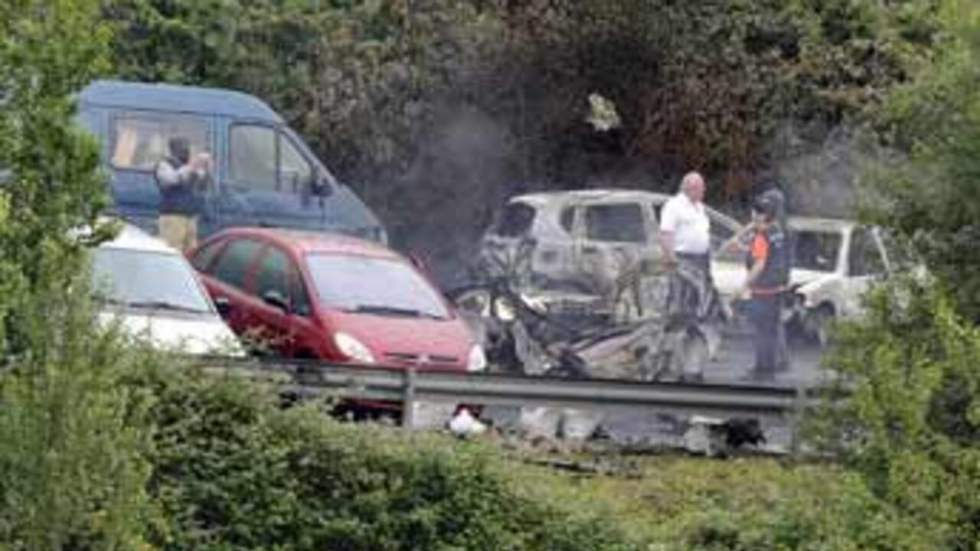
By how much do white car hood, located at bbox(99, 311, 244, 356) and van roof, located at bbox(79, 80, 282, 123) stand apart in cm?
859

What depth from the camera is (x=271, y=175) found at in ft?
89.6

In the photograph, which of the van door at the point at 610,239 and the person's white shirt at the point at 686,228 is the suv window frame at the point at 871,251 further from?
the van door at the point at 610,239

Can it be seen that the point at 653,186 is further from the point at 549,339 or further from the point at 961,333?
the point at 961,333

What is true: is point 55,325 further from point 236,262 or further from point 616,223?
point 616,223

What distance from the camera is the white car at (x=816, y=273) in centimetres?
2364

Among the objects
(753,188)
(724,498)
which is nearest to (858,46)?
(753,188)

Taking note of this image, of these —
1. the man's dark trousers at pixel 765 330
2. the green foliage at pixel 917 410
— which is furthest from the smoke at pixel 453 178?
the green foliage at pixel 917 410

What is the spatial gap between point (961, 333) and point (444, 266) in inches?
742

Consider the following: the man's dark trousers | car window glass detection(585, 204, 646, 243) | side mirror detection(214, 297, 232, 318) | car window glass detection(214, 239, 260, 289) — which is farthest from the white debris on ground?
car window glass detection(585, 204, 646, 243)

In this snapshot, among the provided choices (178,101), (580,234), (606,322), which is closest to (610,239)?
(580,234)

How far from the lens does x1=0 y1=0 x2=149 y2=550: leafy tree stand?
1106 cm

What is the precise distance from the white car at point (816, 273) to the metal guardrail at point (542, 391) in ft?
7.56

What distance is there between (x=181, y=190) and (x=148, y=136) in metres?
1.09

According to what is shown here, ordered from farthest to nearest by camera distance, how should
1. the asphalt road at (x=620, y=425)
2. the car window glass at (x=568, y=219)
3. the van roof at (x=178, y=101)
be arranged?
the car window glass at (x=568, y=219)
the van roof at (x=178, y=101)
the asphalt road at (x=620, y=425)
